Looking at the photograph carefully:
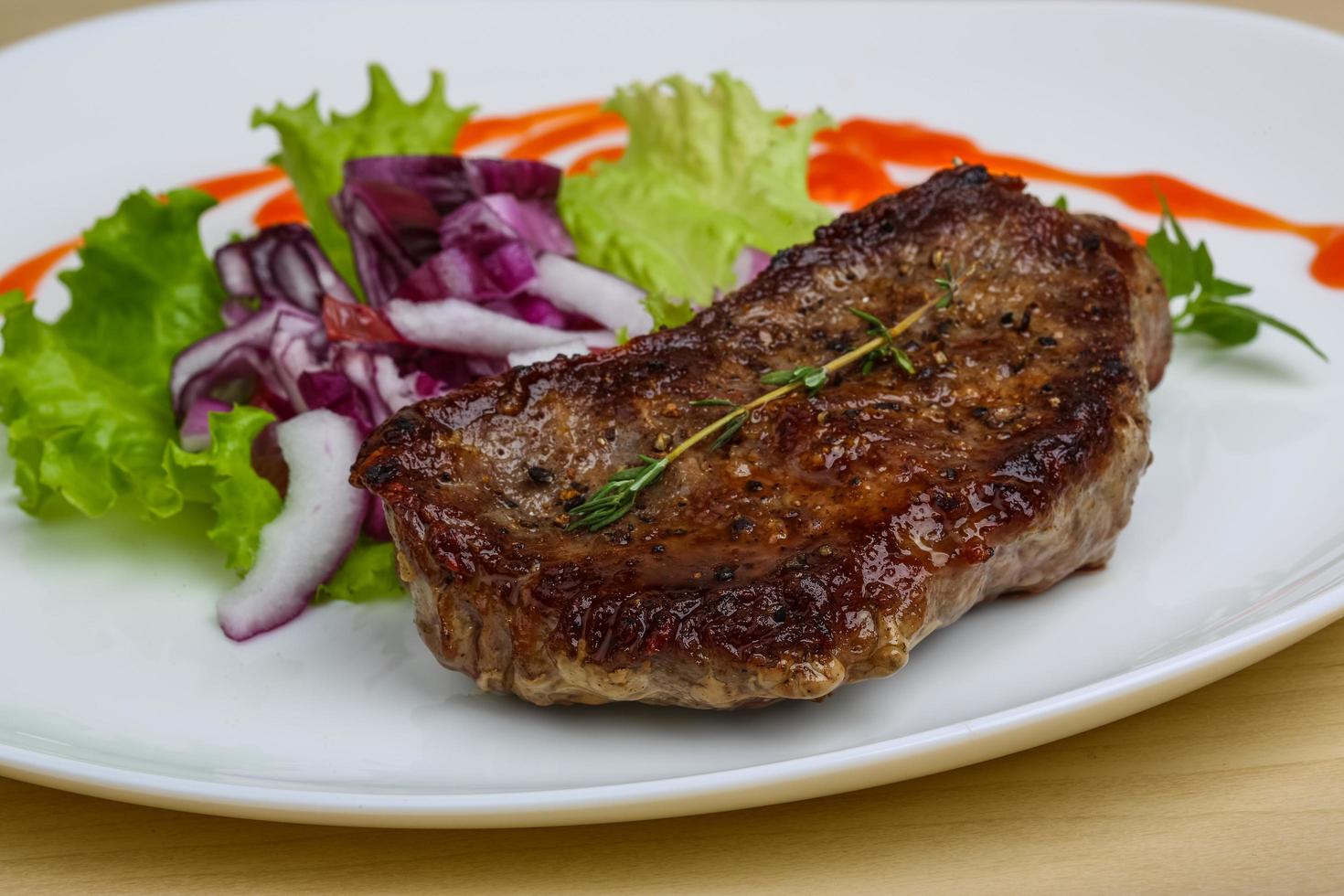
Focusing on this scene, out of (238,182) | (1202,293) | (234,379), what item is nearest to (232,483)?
(234,379)

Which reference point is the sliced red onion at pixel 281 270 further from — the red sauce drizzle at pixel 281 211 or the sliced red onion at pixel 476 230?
the red sauce drizzle at pixel 281 211

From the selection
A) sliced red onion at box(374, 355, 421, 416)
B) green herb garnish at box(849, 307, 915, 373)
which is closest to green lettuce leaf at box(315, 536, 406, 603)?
sliced red onion at box(374, 355, 421, 416)

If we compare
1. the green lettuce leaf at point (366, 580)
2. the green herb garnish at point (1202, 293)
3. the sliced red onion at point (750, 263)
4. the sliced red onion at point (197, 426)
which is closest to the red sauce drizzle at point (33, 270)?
the sliced red onion at point (197, 426)

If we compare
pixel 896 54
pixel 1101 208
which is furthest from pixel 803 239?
pixel 896 54

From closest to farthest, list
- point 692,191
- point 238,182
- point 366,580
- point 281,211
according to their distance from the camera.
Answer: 1. point 366,580
2. point 692,191
3. point 281,211
4. point 238,182

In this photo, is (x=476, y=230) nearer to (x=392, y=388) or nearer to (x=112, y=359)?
(x=392, y=388)

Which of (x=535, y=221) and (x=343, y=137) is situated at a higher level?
(x=343, y=137)

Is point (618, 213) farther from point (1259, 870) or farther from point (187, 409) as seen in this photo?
point (1259, 870)
